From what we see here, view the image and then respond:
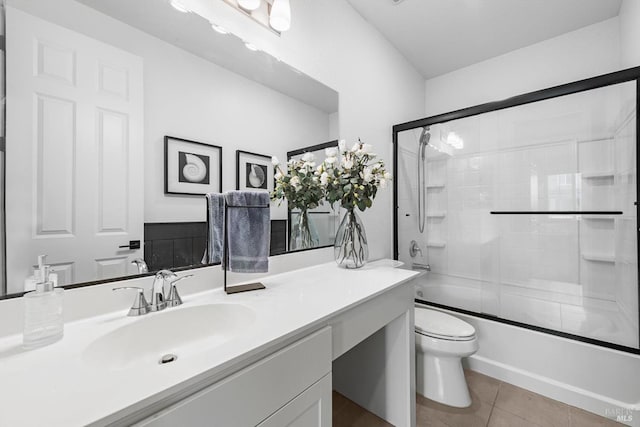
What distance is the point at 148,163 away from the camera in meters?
0.90

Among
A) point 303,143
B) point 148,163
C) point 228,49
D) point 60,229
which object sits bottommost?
point 60,229

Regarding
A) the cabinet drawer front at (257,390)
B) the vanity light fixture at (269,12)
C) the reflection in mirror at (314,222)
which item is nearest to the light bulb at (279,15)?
the vanity light fixture at (269,12)

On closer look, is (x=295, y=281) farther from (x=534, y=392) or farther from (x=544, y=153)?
(x=544, y=153)

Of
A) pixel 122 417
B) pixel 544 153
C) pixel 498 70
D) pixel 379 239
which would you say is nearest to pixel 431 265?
pixel 379 239

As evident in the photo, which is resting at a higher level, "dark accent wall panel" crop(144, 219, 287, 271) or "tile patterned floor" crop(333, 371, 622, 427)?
"dark accent wall panel" crop(144, 219, 287, 271)

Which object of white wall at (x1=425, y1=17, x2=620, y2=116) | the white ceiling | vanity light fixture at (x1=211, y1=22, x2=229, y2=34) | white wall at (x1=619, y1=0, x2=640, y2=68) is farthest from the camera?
white wall at (x1=425, y1=17, x2=620, y2=116)

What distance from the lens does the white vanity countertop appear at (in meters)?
0.42

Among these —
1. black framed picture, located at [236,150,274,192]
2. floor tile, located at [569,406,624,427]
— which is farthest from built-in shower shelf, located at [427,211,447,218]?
black framed picture, located at [236,150,274,192]

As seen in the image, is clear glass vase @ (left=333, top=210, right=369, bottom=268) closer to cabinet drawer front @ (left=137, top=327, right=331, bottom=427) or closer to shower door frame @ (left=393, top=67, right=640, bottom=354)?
cabinet drawer front @ (left=137, top=327, right=331, bottom=427)

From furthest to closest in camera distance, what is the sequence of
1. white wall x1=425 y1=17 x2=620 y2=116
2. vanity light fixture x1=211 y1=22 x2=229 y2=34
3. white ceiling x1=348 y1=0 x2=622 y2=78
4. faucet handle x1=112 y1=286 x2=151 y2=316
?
white wall x1=425 y1=17 x2=620 y2=116, white ceiling x1=348 y1=0 x2=622 y2=78, vanity light fixture x1=211 y1=22 x2=229 y2=34, faucet handle x1=112 y1=286 x2=151 y2=316

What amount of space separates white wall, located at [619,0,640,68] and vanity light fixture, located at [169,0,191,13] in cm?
232

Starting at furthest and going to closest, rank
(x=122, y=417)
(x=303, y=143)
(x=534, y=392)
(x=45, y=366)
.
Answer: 1. (x=534, y=392)
2. (x=303, y=143)
3. (x=45, y=366)
4. (x=122, y=417)

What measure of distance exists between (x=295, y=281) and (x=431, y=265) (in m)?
1.46

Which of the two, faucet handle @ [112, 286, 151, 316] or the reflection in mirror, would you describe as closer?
faucet handle @ [112, 286, 151, 316]
